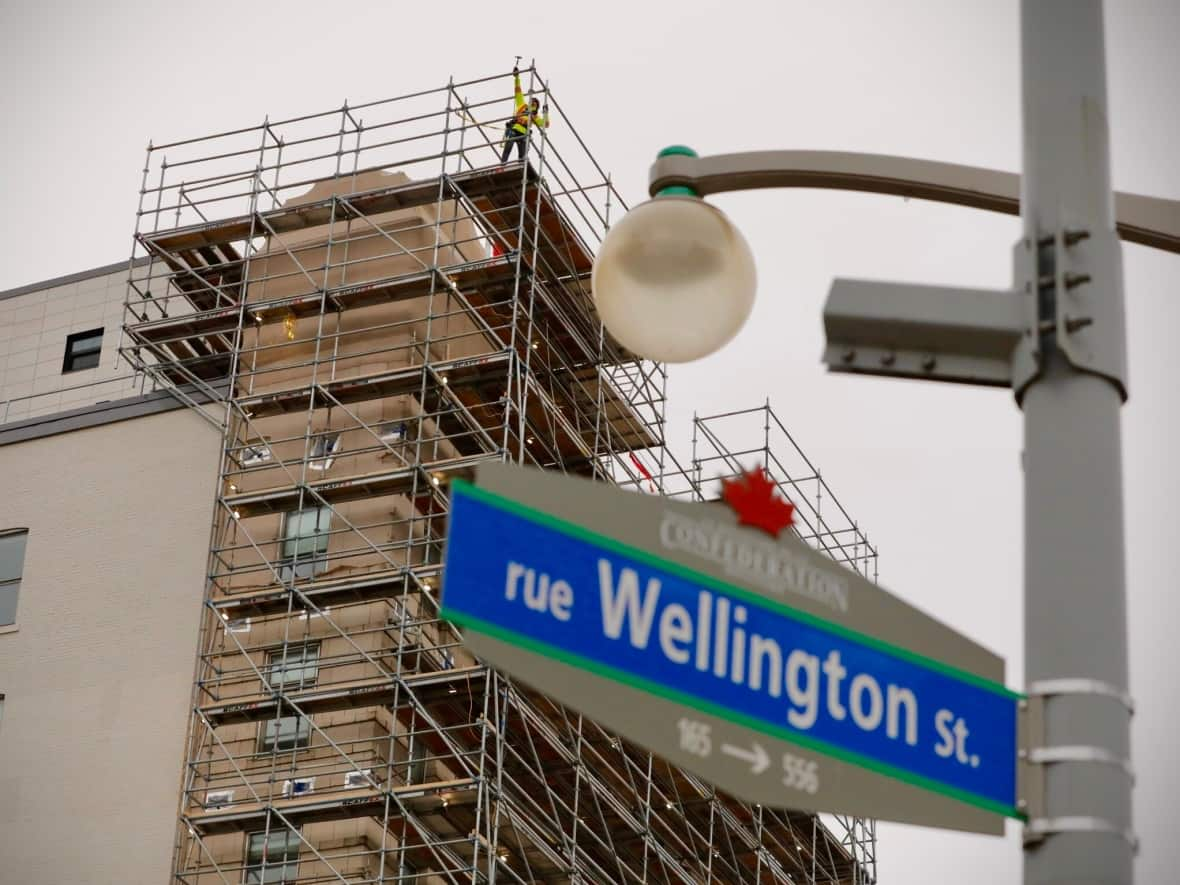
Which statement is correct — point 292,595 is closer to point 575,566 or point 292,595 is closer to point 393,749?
point 393,749

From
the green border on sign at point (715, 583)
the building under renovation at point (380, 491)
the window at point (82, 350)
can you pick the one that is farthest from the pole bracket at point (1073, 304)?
the window at point (82, 350)

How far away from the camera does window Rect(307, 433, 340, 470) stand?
31.4 meters

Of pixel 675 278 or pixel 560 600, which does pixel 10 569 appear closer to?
pixel 675 278

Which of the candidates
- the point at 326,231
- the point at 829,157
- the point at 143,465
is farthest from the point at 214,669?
the point at 829,157

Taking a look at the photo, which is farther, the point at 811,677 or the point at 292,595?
the point at 292,595

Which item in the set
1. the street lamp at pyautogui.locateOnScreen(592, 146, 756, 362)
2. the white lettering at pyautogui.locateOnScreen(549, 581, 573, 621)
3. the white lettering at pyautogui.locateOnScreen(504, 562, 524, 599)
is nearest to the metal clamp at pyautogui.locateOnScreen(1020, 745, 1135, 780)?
the white lettering at pyautogui.locateOnScreen(549, 581, 573, 621)

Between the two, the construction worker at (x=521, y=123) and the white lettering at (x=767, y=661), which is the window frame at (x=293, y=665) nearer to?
the construction worker at (x=521, y=123)

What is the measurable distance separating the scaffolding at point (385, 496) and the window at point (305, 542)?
0.05 meters

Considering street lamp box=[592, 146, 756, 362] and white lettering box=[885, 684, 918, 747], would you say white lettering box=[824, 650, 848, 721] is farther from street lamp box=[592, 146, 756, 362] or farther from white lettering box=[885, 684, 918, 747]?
street lamp box=[592, 146, 756, 362]

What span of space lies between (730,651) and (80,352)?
33332mm

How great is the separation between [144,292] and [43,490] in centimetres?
395

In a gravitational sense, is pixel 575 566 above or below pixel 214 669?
below

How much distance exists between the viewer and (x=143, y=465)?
109ft

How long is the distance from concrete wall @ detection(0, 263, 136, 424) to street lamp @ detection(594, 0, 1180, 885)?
30613 mm
